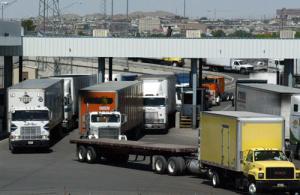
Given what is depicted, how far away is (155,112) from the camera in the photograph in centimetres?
5903

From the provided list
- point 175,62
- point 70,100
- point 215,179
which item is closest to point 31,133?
point 70,100

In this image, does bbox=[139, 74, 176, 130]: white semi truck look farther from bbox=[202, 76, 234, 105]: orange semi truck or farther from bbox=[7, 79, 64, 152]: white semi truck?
bbox=[202, 76, 234, 105]: orange semi truck

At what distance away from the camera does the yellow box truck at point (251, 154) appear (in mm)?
30219

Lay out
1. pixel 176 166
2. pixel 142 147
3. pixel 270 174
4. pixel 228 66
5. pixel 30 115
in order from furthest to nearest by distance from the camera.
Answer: pixel 228 66
pixel 30 115
pixel 142 147
pixel 176 166
pixel 270 174

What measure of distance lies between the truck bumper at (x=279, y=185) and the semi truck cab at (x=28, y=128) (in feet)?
60.5

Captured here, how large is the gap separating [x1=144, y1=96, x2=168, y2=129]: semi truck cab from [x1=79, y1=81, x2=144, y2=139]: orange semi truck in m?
6.10

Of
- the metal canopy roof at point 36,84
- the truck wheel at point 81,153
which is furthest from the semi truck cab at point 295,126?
the metal canopy roof at point 36,84

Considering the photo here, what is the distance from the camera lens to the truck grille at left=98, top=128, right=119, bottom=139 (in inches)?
1789

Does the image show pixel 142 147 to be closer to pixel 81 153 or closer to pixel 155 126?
pixel 81 153

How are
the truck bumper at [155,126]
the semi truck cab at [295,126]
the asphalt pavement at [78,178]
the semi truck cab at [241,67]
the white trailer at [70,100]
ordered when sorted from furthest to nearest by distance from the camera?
the semi truck cab at [241,67]
the truck bumper at [155,126]
the white trailer at [70,100]
the semi truck cab at [295,126]
the asphalt pavement at [78,178]

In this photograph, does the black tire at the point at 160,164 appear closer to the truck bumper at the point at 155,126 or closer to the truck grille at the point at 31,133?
the truck grille at the point at 31,133

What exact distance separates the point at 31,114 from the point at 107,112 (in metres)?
3.99

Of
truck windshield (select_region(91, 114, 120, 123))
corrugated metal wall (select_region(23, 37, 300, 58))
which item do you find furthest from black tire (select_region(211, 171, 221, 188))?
corrugated metal wall (select_region(23, 37, 300, 58))

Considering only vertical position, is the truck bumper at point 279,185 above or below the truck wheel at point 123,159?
above
